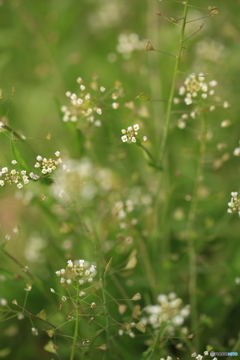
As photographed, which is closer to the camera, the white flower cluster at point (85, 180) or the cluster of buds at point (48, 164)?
the cluster of buds at point (48, 164)

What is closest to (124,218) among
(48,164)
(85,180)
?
(85,180)

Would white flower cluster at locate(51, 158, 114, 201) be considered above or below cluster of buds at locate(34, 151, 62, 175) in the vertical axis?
above

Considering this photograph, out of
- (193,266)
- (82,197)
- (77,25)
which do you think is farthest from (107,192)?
(77,25)

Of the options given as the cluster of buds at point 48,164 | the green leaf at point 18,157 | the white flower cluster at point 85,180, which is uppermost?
the white flower cluster at point 85,180

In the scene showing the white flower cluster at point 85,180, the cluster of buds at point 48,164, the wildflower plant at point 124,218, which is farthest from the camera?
the white flower cluster at point 85,180

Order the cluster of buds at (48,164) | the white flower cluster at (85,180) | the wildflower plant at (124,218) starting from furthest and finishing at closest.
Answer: the white flower cluster at (85,180) → the wildflower plant at (124,218) → the cluster of buds at (48,164)

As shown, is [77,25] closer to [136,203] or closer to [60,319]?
[136,203]

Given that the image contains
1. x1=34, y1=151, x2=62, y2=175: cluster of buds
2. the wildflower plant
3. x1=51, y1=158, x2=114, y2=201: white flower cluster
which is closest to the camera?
x1=34, y1=151, x2=62, y2=175: cluster of buds

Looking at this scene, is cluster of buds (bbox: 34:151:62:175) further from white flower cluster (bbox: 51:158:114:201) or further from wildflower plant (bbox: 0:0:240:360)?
white flower cluster (bbox: 51:158:114:201)

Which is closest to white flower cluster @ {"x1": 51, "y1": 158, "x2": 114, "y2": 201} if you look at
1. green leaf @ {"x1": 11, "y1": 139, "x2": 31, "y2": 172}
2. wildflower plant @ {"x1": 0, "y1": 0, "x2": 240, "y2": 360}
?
wildflower plant @ {"x1": 0, "y1": 0, "x2": 240, "y2": 360}

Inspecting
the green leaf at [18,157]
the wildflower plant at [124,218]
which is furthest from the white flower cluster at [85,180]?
the green leaf at [18,157]

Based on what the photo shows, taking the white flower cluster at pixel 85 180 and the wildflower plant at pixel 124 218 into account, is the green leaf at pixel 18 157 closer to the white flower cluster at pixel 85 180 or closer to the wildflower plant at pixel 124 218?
the wildflower plant at pixel 124 218
